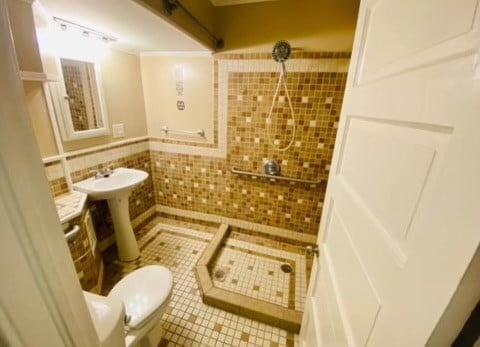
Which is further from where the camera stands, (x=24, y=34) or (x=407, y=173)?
(x=24, y=34)

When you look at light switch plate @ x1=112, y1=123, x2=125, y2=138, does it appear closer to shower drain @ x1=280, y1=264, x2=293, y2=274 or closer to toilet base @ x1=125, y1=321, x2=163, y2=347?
toilet base @ x1=125, y1=321, x2=163, y2=347

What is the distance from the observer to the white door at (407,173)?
0.89ft

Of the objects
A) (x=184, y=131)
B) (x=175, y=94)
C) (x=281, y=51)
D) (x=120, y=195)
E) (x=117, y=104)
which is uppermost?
(x=281, y=51)

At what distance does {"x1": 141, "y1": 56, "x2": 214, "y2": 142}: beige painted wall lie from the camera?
6.72 ft

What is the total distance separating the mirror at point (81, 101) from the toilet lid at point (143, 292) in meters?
1.22

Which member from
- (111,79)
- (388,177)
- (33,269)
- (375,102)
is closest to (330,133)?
(375,102)

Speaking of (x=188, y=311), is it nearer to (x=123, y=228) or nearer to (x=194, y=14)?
(x=123, y=228)

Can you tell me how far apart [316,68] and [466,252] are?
1861 millimetres

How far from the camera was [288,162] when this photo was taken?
6.72 feet

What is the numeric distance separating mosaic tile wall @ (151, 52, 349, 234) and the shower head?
12 centimetres

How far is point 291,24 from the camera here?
1.71m

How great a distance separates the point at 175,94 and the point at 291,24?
4.39ft

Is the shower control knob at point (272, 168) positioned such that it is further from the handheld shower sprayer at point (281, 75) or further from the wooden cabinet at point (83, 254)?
the wooden cabinet at point (83, 254)

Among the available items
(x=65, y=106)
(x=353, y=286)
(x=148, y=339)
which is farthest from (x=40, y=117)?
(x=353, y=286)
